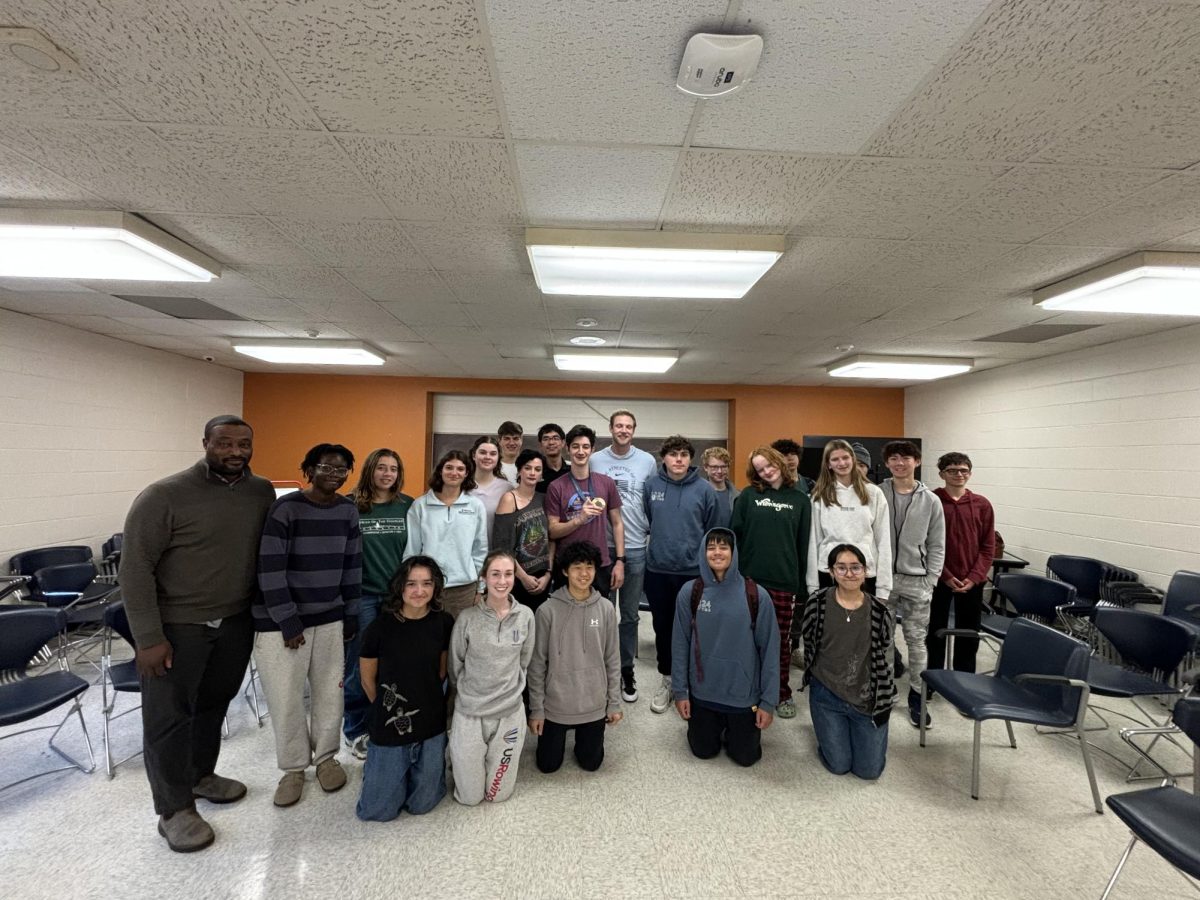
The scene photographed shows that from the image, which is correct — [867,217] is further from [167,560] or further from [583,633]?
[167,560]

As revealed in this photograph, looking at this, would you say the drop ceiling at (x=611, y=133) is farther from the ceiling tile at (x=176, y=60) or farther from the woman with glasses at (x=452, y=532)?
the woman with glasses at (x=452, y=532)

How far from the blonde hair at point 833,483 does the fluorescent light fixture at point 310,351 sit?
A: 4.50 m

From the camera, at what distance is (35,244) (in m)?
2.50

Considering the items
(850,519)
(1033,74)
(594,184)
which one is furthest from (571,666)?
(1033,74)

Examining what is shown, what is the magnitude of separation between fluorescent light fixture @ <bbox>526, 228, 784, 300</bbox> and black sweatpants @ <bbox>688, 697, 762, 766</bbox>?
239 centimetres

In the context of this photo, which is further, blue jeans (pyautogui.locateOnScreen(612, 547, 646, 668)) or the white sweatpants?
blue jeans (pyautogui.locateOnScreen(612, 547, 646, 668))

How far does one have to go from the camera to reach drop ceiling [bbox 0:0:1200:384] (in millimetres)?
1245

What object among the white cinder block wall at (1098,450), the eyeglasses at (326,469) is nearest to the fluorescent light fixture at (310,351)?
the eyeglasses at (326,469)

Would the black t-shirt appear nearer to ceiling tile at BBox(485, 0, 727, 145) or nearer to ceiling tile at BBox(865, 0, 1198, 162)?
ceiling tile at BBox(485, 0, 727, 145)

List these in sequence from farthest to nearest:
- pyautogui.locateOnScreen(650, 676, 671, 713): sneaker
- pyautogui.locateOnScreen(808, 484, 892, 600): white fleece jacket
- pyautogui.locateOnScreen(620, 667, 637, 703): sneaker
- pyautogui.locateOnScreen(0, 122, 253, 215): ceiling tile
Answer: pyautogui.locateOnScreen(620, 667, 637, 703): sneaker → pyautogui.locateOnScreen(650, 676, 671, 713): sneaker → pyautogui.locateOnScreen(808, 484, 892, 600): white fleece jacket → pyautogui.locateOnScreen(0, 122, 253, 215): ceiling tile

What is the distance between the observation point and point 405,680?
2232mm

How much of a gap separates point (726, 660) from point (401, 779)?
66.0 inches

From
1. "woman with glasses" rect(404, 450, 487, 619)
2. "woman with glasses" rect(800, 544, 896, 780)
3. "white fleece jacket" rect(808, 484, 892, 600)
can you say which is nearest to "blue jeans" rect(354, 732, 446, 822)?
"woman with glasses" rect(404, 450, 487, 619)

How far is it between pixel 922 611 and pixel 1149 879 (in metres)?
1.38
